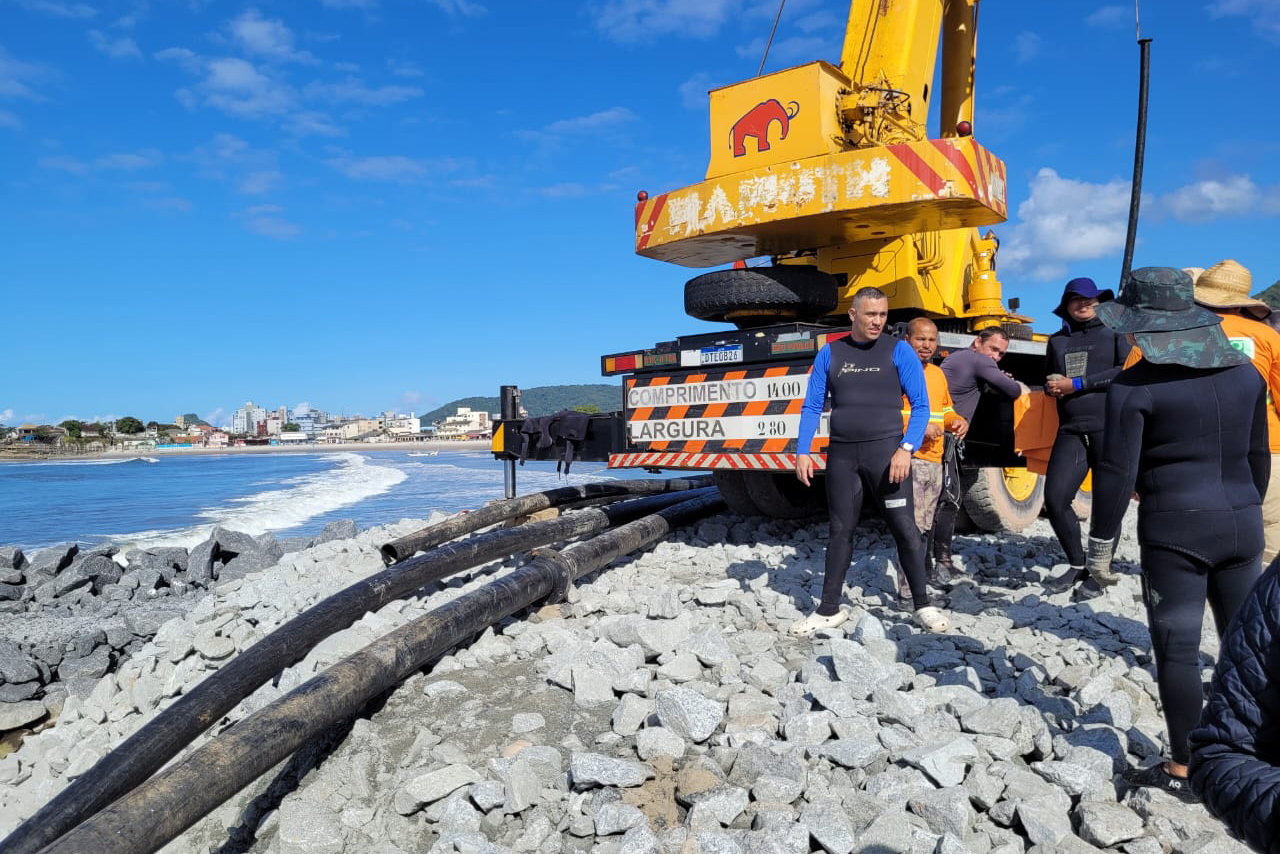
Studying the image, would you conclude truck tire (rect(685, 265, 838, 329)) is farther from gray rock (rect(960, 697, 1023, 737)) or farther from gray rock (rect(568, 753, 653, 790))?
gray rock (rect(568, 753, 653, 790))

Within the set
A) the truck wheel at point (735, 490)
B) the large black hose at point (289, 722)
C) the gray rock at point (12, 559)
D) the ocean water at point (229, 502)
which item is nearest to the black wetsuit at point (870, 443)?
the large black hose at point (289, 722)

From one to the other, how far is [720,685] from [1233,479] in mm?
2115

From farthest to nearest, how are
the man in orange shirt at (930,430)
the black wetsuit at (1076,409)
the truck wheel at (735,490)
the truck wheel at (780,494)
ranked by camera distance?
the truck wheel at (735,490) < the truck wheel at (780,494) < the man in orange shirt at (930,430) < the black wetsuit at (1076,409)

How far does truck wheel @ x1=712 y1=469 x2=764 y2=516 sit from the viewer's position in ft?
25.3

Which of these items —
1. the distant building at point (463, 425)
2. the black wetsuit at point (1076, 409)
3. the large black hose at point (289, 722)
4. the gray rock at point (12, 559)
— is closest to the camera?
the large black hose at point (289, 722)

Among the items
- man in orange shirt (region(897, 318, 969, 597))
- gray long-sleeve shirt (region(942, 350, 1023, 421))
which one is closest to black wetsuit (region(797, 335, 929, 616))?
man in orange shirt (region(897, 318, 969, 597))

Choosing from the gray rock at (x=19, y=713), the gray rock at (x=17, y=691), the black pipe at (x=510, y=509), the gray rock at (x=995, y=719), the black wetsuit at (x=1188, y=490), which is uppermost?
the black wetsuit at (x=1188, y=490)

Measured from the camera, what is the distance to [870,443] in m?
4.82

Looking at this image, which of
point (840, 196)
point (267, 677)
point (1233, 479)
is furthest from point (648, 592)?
point (1233, 479)

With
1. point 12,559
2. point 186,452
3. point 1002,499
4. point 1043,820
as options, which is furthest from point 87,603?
point 186,452

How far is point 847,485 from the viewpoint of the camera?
4863 mm

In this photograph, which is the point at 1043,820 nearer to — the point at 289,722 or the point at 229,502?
the point at 289,722

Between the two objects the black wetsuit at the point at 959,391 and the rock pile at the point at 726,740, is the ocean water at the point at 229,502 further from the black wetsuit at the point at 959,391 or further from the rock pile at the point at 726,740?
the rock pile at the point at 726,740

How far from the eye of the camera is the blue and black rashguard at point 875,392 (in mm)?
4805
